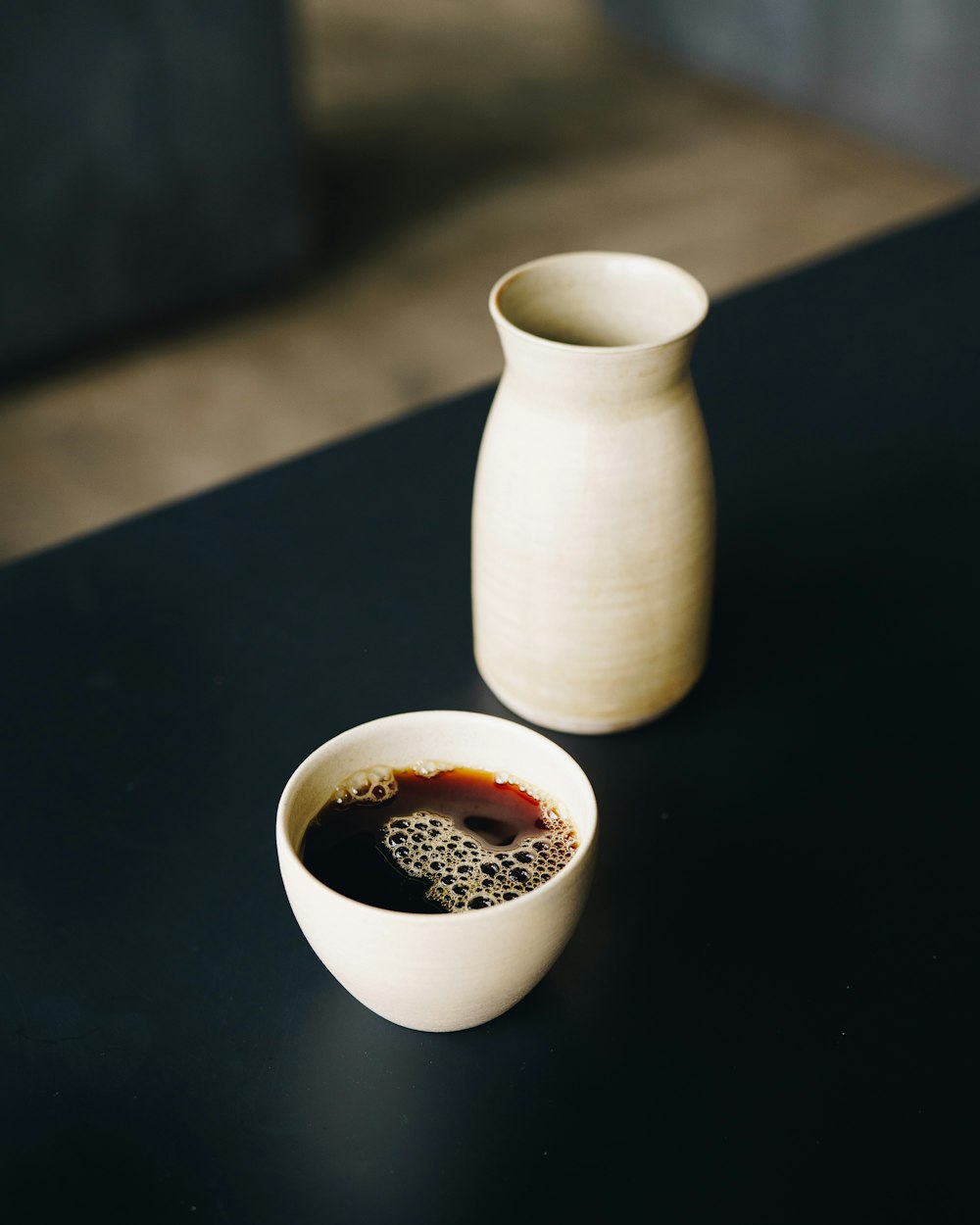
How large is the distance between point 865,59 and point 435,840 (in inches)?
111

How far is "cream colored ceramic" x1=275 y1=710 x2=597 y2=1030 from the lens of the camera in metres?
0.50

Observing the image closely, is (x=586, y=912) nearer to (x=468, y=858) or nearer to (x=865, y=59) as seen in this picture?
(x=468, y=858)

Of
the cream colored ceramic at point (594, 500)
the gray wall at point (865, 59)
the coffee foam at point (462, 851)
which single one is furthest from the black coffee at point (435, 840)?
the gray wall at point (865, 59)

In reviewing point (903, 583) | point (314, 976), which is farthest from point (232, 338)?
point (314, 976)

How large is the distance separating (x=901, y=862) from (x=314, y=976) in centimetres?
28

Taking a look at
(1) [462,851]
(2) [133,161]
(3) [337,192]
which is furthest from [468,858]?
(3) [337,192]

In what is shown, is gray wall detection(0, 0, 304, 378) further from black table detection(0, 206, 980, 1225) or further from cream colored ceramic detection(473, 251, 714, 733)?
cream colored ceramic detection(473, 251, 714, 733)

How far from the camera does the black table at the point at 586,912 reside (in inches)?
20.6

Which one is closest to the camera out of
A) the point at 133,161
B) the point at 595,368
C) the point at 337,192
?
the point at 595,368

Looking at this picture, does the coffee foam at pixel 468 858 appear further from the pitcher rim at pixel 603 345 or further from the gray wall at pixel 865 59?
the gray wall at pixel 865 59

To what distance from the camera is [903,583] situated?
33.1 inches

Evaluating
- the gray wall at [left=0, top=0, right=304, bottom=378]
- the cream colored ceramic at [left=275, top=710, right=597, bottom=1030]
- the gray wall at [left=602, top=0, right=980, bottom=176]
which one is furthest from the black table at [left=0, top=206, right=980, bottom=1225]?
the gray wall at [left=602, top=0, right=980, bottom=176]

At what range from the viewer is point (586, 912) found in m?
0.63

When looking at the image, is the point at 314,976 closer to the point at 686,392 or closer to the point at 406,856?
the point at 406,856
